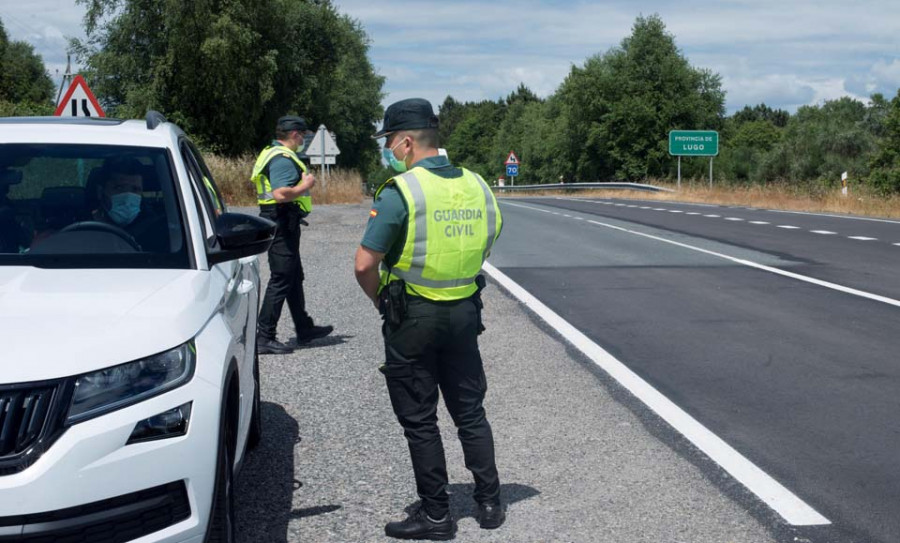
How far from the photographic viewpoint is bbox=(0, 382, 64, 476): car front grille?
2994 mm

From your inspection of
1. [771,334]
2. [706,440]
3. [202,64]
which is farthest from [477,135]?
[706,440]

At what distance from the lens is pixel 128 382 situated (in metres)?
3.21

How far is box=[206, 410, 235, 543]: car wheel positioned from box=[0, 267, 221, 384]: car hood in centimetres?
38

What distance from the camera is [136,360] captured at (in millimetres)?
3223

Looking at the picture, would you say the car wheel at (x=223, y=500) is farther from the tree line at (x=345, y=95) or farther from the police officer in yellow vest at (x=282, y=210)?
the tree line at (x=345, y=95)

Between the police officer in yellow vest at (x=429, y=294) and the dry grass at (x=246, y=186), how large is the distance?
24.6 m

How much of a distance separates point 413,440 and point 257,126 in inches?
1999

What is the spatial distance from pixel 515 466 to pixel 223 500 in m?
2.14

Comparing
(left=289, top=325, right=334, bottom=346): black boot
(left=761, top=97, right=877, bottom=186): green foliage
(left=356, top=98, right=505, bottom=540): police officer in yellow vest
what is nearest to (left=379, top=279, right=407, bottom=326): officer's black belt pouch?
(left=356, top=98, right=505, bottom=540): police officer in yellow vest

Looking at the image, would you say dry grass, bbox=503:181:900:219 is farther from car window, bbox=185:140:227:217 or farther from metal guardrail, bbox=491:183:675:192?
car window, bbox=185:140:227:217

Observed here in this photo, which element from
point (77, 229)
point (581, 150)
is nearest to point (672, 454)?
point (77, 229)

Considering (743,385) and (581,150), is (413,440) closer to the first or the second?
(743,385)

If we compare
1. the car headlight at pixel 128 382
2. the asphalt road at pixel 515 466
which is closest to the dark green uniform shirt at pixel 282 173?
the asphalt road at pixel 515 466

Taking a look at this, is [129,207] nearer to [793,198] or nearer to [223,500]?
[223,500]
